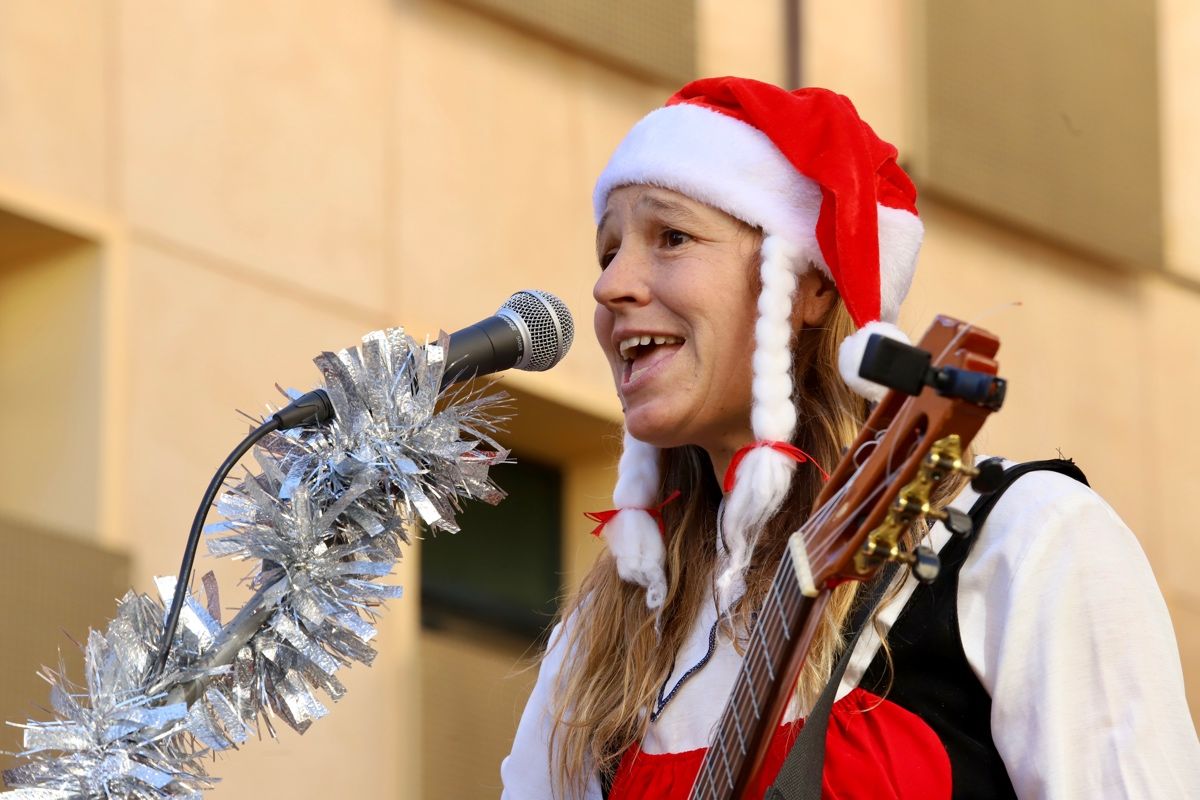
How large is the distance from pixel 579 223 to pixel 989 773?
4335 millimetres

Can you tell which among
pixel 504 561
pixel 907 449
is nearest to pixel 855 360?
pixel 907 449

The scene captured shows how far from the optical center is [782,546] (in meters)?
3.13

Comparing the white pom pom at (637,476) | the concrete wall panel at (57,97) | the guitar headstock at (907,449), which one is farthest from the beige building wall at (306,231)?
the guitar headstock at (907,449)

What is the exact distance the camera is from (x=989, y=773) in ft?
9.05

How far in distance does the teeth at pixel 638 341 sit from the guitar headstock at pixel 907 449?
0.64 metres

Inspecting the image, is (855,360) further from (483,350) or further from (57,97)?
(57,97)

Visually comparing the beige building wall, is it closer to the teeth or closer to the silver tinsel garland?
the teeth

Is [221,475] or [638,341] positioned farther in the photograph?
[638,341]

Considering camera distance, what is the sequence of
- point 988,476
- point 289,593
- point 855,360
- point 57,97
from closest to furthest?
point 988,476, point 855,360, point 289,593, point 57,97

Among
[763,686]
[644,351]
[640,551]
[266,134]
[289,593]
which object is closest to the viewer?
[763,686]

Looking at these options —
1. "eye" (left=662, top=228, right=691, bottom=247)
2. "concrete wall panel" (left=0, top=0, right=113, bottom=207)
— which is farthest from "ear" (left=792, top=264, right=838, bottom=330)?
"concrete wall panel" (left=0, top=0, right=113, bottom=207)

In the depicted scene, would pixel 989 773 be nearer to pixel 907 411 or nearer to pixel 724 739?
pixel 724 739

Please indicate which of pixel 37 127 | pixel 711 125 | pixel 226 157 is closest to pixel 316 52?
pixel 226 157

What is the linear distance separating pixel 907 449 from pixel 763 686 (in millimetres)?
372
